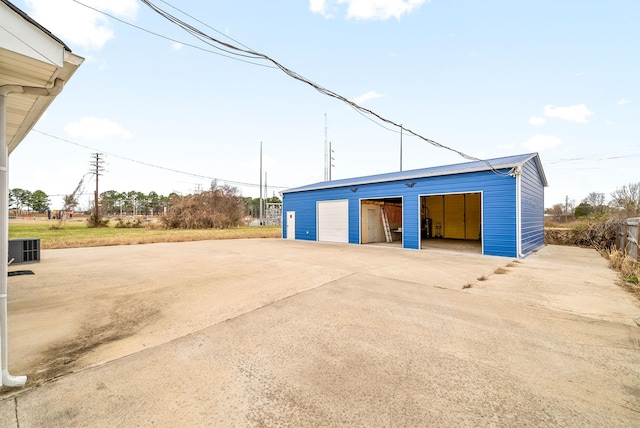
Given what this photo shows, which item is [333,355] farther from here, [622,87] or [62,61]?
[622,87]

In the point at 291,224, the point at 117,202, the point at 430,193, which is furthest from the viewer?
the point at 117,202

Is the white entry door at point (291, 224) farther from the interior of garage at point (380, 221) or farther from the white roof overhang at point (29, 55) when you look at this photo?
the white roof overhang at point (29, 55)

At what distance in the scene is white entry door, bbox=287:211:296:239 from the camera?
16422mm

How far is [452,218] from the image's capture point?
16.4 meters

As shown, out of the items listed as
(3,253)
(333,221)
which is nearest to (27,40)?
(3,253)

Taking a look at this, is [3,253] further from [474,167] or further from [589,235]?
[589,235]

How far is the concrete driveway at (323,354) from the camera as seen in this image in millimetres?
1715

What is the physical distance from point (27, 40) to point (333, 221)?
42.1 feet

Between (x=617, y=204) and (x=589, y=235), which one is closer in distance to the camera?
(x=589, y=235)

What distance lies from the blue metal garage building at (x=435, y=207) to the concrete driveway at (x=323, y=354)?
418 centimetres

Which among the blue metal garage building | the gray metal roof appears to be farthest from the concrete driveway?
the gray metal roof

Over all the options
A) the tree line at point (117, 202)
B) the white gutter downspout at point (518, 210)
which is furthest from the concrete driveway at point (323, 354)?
the tree line at point (117, 202)

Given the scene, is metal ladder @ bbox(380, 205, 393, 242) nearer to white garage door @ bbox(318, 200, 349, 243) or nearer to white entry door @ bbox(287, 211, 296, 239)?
white garage door @ bbox(318, 200, 349, 243)

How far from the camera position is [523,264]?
762 centimetres
